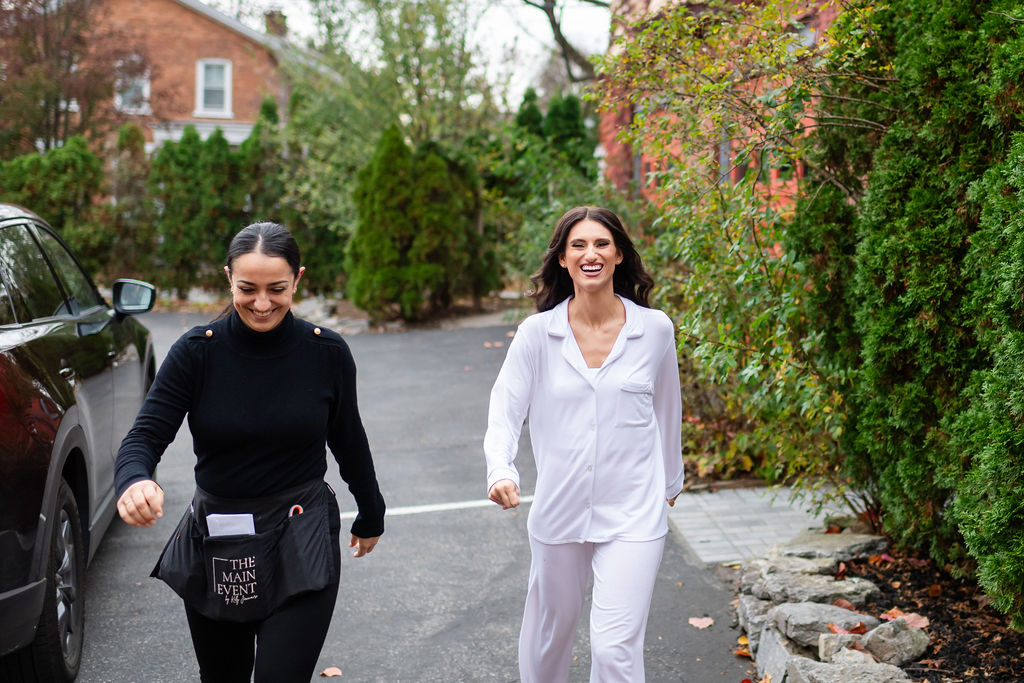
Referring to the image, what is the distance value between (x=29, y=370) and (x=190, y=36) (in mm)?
33260

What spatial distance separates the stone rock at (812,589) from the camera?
4.31 m

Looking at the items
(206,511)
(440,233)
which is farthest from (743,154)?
(440,233)

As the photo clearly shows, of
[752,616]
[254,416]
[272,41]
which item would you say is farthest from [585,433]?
[272,41]

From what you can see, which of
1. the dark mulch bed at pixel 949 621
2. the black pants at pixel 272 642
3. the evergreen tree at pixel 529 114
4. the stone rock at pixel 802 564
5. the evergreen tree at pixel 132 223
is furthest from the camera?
the evergreen tree at pixel 132 223

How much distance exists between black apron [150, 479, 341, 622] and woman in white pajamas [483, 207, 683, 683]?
24.5 inches

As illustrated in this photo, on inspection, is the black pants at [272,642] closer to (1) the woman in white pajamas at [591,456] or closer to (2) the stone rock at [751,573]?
(1) the woman in white pajamas at [591,456]

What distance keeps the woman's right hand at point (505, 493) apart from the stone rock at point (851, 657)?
1.55 metres

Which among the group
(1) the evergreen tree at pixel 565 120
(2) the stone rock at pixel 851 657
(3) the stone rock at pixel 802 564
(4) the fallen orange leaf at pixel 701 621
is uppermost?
(1) the evergreen tree at pixel 565 120

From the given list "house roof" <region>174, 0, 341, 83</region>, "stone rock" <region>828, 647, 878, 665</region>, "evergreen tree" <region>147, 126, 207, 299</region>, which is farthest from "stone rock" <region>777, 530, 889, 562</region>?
"evergreen tree" <region>147, 126, 207, 299</region>

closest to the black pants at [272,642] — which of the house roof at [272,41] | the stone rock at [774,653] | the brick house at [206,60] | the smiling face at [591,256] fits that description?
the smiling face at [591,256]

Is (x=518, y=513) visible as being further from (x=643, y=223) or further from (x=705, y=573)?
(x=643, y=223)

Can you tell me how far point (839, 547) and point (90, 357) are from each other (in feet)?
13.0

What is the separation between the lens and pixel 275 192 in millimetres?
20031

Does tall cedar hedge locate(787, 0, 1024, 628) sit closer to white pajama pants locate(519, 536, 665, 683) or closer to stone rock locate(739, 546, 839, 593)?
stone rock locate(739, 546, 839, 593)
